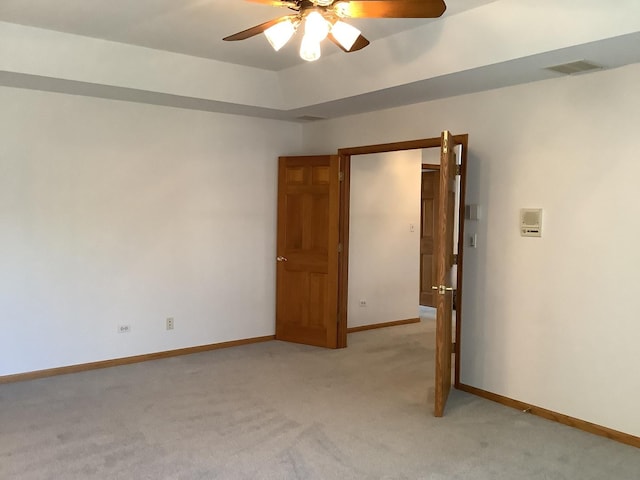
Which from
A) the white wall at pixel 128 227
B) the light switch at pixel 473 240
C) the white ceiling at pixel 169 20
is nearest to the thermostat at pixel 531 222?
the light switch at pixel 473 240

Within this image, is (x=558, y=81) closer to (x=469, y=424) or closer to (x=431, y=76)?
(x=431, y=76)

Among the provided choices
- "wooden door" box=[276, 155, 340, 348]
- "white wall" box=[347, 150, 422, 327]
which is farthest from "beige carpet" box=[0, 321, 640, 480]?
"white wall" box=[347, 150, 422, 327]

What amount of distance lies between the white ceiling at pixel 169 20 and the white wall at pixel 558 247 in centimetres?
97

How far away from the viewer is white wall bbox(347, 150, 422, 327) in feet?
20.9

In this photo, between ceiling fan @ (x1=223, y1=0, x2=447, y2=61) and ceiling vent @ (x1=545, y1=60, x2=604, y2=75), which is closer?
ceiling fan @ (x1=223, y1=0, x2=447, y2=61)

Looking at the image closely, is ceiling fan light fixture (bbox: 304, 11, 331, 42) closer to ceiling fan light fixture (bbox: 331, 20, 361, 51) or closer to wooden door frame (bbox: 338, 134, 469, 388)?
ceiling fan light fixture (bbox: 331, 20, 361, 51)

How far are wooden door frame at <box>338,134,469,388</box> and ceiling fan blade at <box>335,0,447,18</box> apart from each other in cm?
199

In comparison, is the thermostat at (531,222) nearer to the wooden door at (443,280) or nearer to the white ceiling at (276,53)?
the wooden door at (443,280)

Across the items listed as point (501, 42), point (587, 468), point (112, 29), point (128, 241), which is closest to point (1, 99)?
point (112, 29)

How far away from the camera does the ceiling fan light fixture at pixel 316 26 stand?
248 centimetres

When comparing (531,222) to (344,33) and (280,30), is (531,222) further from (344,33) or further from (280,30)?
(280,30)

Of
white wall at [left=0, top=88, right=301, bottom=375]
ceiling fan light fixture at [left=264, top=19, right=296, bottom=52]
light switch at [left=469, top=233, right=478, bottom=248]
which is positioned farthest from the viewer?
white wall at [left=0, top=88, right=301, bottom=375]

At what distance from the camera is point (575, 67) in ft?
11.4

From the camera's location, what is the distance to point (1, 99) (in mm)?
4273
